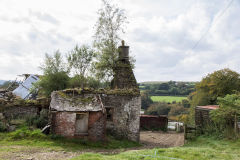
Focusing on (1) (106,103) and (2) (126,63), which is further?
(2) (126,63)

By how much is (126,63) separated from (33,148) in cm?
1205

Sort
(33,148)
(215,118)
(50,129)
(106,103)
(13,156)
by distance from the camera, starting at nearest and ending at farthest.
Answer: (13,156)
(33,148)
(50,129)
(215,118)
(106,103)

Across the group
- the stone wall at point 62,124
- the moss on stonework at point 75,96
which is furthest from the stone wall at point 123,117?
the stone wall at point 62,124

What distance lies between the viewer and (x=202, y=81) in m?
34.1

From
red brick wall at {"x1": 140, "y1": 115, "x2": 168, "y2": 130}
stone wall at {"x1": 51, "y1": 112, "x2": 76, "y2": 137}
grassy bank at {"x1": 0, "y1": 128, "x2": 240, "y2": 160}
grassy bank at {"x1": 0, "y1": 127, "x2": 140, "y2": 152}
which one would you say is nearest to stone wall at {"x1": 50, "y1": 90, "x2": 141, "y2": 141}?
stone wall at {"x1": 51, "y1": 112, "x2": 76, "y2": 137}

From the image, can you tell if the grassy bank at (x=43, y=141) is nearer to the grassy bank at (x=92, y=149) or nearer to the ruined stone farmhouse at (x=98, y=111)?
the grassy bank at (x=92, y=149)

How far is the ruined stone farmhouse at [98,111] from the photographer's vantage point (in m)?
13.4

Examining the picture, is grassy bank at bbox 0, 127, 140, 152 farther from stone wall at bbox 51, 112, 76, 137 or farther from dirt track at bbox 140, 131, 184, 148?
dirt track at bbox 140, 131, 184, 148

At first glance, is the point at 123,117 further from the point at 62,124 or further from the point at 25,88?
the point at 25,88

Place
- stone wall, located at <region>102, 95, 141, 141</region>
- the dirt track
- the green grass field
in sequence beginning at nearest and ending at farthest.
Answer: the green grass field < stone wall, located at <region>102, 95, 141, 141</region> < the dirt track

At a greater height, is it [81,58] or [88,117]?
[81,58]

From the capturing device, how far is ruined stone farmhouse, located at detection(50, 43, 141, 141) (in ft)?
43.9

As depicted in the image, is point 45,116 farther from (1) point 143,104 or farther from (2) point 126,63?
(1) point 143,104

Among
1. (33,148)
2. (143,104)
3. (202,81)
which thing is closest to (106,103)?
(33,148)
